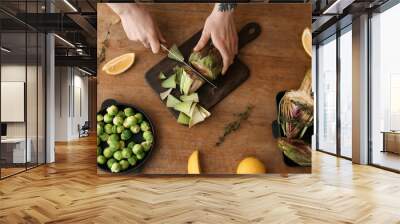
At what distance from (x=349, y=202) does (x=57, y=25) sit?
633cm

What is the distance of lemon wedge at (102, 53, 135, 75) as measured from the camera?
20.5ft

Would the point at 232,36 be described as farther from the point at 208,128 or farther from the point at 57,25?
the point at 57,25

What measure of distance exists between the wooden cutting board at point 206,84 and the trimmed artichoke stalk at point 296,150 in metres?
1.17

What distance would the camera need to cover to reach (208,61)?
244 inches

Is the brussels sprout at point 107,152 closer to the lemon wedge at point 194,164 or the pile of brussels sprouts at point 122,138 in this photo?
the pile of brussels sprouts at point 122,138

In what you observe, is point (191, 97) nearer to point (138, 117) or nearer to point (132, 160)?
point (138, 117)

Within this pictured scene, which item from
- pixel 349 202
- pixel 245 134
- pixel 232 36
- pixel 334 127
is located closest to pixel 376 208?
pixel 349 202

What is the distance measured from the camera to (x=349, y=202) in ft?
14.9

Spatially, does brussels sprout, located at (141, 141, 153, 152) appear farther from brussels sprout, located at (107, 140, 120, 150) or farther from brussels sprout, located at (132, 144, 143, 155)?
brussels sprout, located at (107, 140, 120, 150)

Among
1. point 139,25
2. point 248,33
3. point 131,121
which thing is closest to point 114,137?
point 131,121

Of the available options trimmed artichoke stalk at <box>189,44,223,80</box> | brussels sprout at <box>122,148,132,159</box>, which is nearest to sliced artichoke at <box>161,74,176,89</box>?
trimmed artichoke stalk at <box>189,44,223,80</box>

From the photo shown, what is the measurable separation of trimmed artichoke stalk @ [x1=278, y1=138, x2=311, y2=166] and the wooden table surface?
0.37ft

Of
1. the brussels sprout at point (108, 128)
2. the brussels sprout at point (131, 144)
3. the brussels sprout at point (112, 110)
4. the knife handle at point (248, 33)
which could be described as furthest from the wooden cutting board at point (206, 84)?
the brussels sprout at point (108, 128)

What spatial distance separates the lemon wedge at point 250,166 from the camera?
20.5ft
